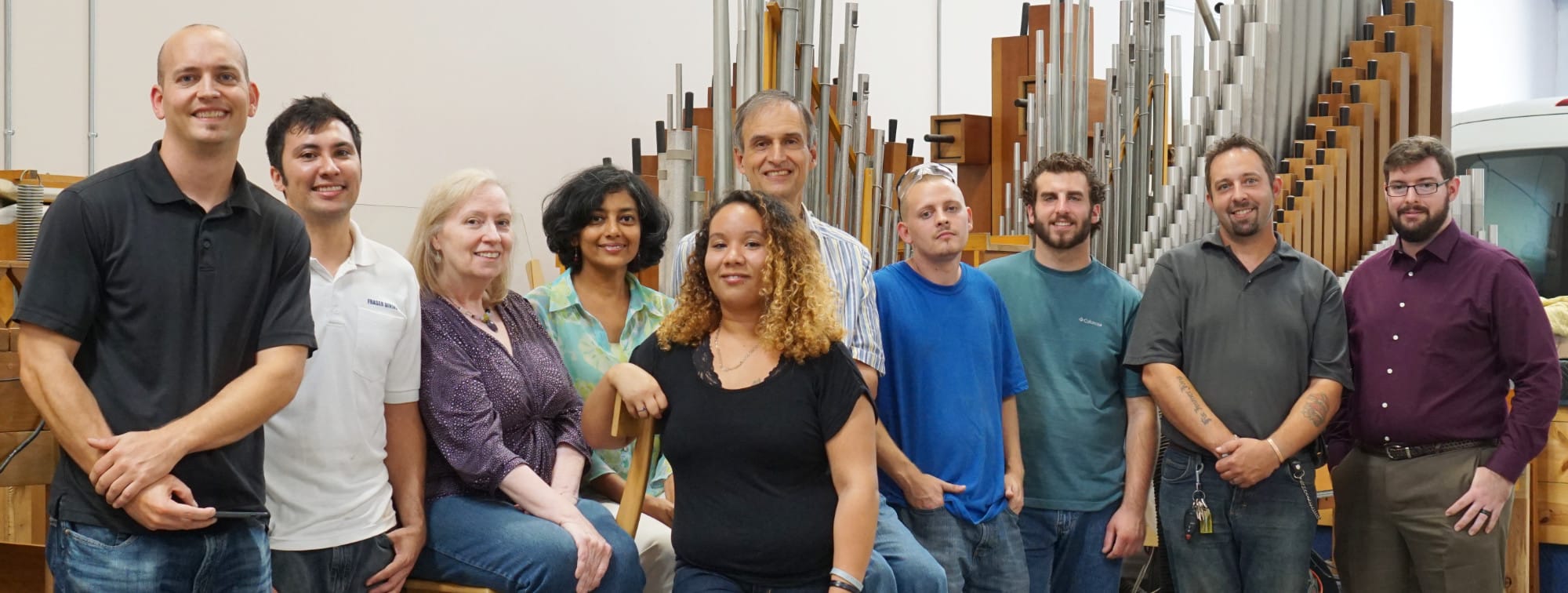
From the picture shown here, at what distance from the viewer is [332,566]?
2.24 metres

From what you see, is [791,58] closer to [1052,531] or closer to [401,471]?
[1052,531]

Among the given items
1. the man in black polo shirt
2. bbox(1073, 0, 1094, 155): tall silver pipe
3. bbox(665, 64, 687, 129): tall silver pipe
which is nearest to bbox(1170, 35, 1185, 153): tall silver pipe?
bbox(1073, 0, 1094, 155): tall silver pipe

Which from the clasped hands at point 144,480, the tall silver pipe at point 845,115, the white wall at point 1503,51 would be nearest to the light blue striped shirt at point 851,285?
the clasped hands at point 144,480

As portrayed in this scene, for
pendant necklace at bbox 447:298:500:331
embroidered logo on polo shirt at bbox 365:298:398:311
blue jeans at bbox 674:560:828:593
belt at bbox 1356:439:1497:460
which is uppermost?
embroidered logo on polo shirt at bbox 365:298:398:311

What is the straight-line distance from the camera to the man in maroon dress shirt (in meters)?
2.99

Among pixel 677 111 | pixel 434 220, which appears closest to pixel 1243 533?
pixel 434 220

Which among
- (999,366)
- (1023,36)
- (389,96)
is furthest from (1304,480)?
(389,96)

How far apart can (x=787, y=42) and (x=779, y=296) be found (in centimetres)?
189

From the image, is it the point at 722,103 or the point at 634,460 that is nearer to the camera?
the point at 634,460

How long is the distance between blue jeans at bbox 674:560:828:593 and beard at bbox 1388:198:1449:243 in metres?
1.72

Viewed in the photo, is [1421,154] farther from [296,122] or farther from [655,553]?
[296,122]

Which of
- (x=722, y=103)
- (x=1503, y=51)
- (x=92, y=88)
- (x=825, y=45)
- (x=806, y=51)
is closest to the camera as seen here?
(x=722, y=103)

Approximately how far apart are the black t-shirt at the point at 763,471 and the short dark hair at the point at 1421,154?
5.23ft

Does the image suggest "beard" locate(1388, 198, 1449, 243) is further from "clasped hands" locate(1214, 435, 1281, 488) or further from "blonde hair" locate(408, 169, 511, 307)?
"blonde hair" locate(408, 169, 511, 307)
